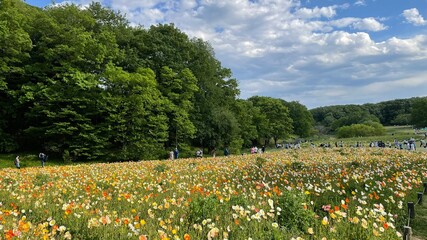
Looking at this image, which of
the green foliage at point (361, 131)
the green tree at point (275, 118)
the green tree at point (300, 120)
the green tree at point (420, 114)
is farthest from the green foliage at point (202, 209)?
the green tree at point (420, 114)

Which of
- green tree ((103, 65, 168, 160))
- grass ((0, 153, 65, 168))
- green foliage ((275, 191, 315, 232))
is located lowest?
grass ((0, 153, 65, 168))

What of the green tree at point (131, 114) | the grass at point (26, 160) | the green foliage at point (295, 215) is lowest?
the grass at point (26, 160)

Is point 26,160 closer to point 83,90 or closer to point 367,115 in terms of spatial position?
point 83,90

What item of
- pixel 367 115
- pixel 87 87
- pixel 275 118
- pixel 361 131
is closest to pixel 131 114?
pixel 87 87

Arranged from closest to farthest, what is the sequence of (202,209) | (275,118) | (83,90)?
(202,209)
(83,90)
(275,118)

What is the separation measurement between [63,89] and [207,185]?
29.5 meters

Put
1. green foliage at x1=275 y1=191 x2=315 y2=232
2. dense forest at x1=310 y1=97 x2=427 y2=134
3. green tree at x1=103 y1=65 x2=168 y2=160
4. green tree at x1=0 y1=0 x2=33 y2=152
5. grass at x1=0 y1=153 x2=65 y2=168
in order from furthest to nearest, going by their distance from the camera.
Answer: dense forest at x1=310 y1=97 x2=427 y2=134, green tree at x1=103 y1=65 x2=168 y2=160, green tree at x1=0 y1=0 x2=33 y2=152, grass at x1=0 y1=153 x2=65 y2=168, green foliage at x1=275 y1=191 x2=315 y2=232

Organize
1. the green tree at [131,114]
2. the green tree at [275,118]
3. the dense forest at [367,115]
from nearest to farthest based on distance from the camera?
the green tree at [131,114], the green tree at [275,118], the dense forest at [367,115]

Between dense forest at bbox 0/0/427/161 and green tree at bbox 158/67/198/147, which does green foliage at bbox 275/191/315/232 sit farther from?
green tree at bbox 158/67/198/147

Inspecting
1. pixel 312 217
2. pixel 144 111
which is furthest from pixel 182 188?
pixel 144 111

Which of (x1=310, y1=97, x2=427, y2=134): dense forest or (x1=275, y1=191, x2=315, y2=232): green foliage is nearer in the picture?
(x1=275, y1=191, x2=315, y2=232): green foliage

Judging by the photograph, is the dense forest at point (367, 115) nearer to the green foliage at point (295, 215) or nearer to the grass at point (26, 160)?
the grass at point (26, 160)

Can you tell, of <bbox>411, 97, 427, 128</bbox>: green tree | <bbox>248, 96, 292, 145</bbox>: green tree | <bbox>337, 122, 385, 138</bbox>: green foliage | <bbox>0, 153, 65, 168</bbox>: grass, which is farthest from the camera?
<bbox>411, 97, 427, 128</bbox>: green tree

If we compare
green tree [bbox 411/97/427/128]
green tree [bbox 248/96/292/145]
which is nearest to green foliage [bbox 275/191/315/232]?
green tree [bbox 248/96/292/145]
